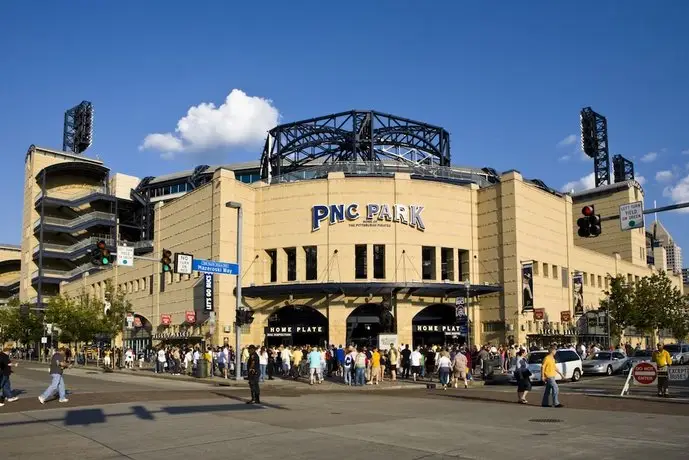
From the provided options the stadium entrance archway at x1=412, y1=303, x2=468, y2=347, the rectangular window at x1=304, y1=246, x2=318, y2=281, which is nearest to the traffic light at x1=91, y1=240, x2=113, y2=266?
the rectangular window at x1=304, y1=246, x2=318, y2=281

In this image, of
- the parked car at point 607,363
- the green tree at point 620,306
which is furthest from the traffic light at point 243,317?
the green tree at point 620,306

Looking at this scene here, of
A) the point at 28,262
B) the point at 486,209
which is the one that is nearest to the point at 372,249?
the point at 486,209

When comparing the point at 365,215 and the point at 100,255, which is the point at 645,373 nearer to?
the point at 100,255

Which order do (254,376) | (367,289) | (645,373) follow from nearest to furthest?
(254,376), (645,373), (367,289)

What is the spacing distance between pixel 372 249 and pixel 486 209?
10141 millimetres

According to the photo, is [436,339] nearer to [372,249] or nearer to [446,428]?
[372,249]

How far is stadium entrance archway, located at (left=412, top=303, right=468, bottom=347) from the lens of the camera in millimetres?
50188

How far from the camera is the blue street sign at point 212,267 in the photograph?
34.3 m

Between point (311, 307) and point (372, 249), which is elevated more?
point (372, 249)

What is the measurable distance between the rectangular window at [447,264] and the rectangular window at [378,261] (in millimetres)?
4667

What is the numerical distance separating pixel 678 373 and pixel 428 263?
27240 millimetres

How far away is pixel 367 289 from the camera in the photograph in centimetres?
4653

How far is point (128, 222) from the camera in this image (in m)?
103

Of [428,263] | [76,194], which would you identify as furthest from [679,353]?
[76,194]
